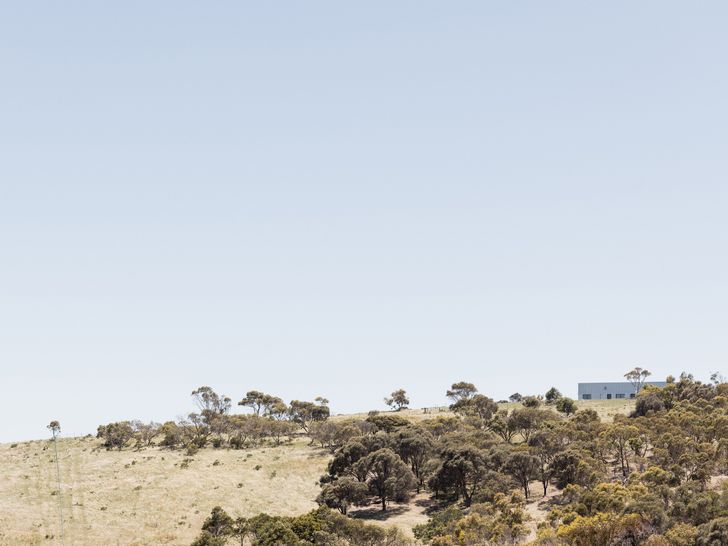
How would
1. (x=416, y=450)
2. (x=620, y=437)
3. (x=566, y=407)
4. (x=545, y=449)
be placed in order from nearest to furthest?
(x=620, y=437) < (x=545, y=449) < (x=416, y=450) < (x=566, y=407)

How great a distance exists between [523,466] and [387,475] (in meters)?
16.2

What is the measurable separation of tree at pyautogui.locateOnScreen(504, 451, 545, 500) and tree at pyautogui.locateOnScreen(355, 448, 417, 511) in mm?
12139

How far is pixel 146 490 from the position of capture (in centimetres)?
8700

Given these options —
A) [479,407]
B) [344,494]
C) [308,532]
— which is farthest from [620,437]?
[479,407]

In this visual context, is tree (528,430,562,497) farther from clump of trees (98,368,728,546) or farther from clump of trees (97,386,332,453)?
clump of trees (97,386,332,453)

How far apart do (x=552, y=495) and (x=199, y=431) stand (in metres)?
70.4

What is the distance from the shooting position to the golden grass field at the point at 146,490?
7194 centimetres

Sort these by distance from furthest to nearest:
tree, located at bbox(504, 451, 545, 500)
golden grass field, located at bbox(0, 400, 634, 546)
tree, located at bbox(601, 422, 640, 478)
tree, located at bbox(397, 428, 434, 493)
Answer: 1. tree, located at bbox(397, 428, 434, 493)
2. tree, located at bbox(601, 422, 640, 478)
3. tree, located at bbox(504, 451, 545, 500)
4. golden grass field, located at bbox(0, 400, 634, 546)

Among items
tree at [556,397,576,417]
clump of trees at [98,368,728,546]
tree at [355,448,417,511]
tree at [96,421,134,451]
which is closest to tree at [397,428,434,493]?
clump of trees at [98,368,728,546]

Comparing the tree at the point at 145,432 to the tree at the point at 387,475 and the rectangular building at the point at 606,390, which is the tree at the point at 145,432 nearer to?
the tree at the point at 387,475

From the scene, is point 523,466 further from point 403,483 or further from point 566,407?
point 566,407

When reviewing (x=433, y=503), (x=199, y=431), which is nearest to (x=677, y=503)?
(x=433, y=503)

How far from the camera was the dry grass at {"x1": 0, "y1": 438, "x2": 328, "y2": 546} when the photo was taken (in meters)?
71.9

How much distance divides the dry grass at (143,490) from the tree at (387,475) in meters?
7.91
